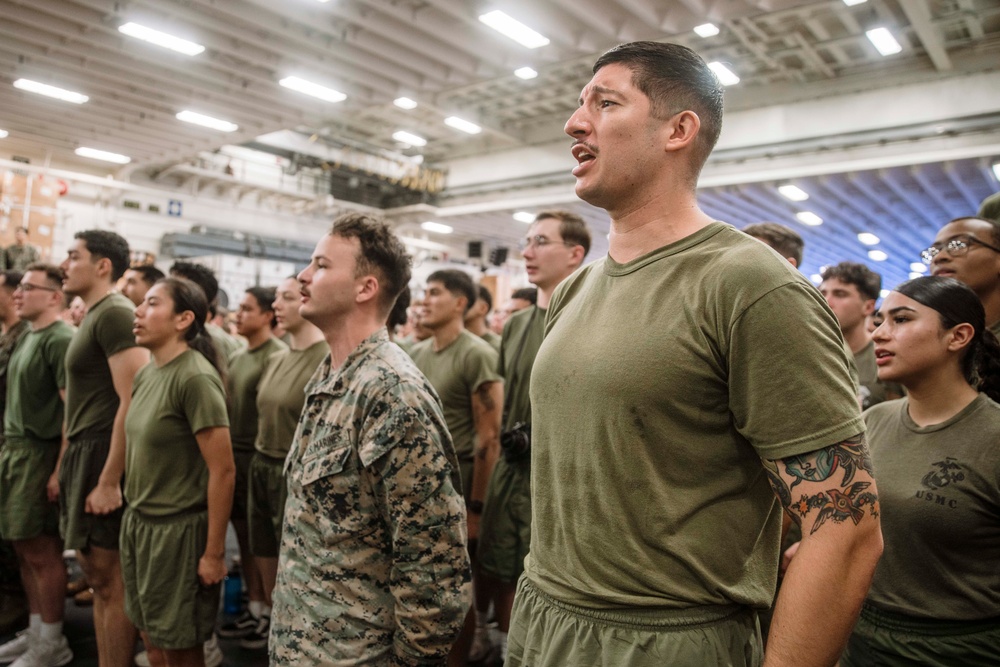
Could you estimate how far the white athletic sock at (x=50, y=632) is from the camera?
3158 millimetres

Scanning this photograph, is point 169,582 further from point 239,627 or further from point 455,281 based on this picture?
point 455,281

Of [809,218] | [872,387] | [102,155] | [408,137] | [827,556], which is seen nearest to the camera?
[827,556]

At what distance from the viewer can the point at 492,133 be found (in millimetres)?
11211

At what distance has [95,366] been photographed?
3094 mm

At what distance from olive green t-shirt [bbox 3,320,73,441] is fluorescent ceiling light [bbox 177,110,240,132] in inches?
237

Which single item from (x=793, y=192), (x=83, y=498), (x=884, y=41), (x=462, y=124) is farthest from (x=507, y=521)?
Result: (x=462, y=124)

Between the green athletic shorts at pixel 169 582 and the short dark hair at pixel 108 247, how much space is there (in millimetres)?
1487

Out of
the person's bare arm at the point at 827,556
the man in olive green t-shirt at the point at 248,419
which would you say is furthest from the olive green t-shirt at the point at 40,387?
the person's bare arm at the point at 827,556

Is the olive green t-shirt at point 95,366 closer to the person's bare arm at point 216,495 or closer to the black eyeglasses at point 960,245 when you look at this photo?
the person's bare arm at point 216,495

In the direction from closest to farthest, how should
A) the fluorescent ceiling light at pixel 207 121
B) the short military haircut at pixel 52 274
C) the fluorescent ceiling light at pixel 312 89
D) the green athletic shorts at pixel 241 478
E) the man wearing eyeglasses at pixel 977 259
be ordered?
the man wearing eyeglasses at pixel 977 259
the short military haircut at pixel 52 274
the green athletic shorts at pixel 241 478
the fluorescent ceiling light at pixel 312 89
the fluorescent ceiling light at pixel 207 121

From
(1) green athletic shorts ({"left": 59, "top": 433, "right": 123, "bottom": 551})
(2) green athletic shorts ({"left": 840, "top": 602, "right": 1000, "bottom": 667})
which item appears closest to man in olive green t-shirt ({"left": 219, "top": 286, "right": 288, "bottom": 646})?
(1) green athletic shorts ({"left": 59, "top": 433, "right": 123, "bottom": 551})

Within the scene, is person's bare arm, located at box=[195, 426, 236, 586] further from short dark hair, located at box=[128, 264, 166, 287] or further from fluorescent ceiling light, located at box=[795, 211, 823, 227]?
fluorescent ceiling light, located at box=[795, 211, 823, 227]

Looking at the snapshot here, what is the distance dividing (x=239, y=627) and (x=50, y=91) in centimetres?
714

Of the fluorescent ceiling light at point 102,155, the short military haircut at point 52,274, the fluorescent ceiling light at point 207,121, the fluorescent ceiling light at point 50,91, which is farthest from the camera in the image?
the fluorescent ceiling light at point 102,155
